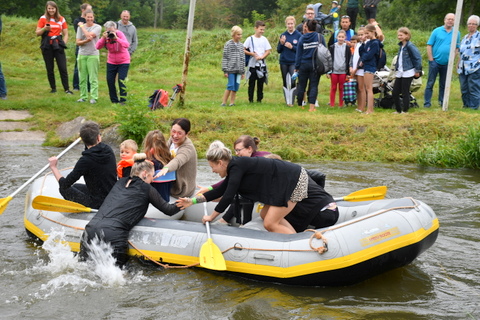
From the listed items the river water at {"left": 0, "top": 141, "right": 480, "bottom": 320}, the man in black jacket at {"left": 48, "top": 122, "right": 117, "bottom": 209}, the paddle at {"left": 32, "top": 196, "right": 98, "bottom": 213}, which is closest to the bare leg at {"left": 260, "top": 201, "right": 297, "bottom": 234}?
the river water at {"left": 0, "top": 141, "right": 480, "bottom": 320}

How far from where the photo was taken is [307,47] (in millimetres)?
12219

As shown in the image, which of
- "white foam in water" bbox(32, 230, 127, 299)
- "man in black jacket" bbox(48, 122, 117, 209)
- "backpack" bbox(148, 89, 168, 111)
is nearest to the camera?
"white foam in water" bbox(32, 230, 127, 299)

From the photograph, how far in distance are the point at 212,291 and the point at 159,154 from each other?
1853 millimetres

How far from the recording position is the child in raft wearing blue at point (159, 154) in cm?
691

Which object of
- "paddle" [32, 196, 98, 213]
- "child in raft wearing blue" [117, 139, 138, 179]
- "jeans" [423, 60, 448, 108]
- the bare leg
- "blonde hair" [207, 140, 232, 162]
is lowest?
"paddle" [32, 196, 98, 213]

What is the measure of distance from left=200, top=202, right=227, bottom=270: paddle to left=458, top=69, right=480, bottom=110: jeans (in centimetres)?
853

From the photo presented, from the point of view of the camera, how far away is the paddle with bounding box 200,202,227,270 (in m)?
5.75

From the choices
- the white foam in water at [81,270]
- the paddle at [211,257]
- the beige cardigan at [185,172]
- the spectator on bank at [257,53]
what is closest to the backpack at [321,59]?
the spectator on bank at [257,53]

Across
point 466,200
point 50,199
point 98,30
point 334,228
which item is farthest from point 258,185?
point 98,30

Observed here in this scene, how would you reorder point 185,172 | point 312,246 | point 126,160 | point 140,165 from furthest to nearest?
1. point 185,172
2. point 126,160
3. point 140,165
4. point 312,246

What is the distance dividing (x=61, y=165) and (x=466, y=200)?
21.3ft

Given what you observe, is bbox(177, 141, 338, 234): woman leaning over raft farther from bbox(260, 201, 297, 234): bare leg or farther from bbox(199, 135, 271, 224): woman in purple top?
bbox(199, 135, 271, 224): woman in purple top

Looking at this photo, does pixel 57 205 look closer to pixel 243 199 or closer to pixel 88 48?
pixel 243 199

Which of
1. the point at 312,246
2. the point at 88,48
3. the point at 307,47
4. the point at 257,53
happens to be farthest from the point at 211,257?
the point at 88,48
